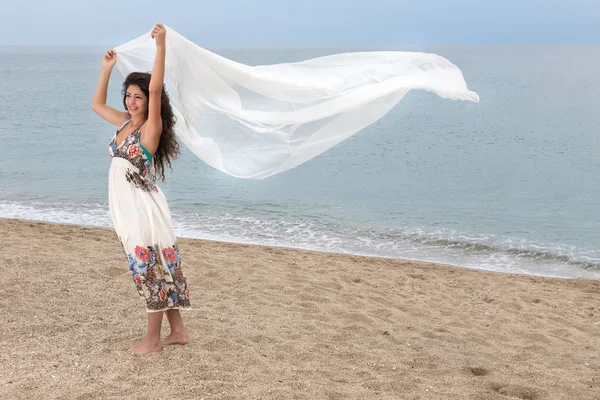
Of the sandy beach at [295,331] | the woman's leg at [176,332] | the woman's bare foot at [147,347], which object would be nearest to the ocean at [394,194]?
the sandy beach at [295,331]

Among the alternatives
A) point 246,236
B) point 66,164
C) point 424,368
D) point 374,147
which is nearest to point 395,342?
point 424,368

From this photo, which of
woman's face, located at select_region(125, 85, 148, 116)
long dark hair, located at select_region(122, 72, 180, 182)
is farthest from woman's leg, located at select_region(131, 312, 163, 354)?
woman's face, located at select_region(125, 85, 148, 116)

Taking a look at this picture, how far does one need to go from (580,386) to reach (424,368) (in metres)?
1.04

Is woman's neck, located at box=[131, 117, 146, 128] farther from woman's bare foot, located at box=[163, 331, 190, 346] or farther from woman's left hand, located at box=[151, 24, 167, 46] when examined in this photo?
woman's bare foot, located at box=[163, 331, 190, 346]

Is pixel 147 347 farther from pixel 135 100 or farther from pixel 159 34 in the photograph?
pixel 159 34

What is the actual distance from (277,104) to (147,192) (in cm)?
137

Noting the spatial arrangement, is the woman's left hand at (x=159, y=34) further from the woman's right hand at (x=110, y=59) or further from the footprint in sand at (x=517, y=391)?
the footprint in sand at (x=517, y=391)

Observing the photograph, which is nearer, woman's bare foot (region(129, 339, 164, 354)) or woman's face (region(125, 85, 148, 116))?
woman's face (region(125, 85, 148, 116))

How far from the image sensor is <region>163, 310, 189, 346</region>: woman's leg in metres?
5.13

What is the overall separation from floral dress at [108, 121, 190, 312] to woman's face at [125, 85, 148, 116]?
134 millimetres

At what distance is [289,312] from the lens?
6.51 m

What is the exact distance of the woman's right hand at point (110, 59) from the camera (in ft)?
16.8

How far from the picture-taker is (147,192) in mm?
4719

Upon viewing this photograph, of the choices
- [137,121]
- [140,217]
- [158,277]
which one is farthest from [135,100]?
[158,277]
